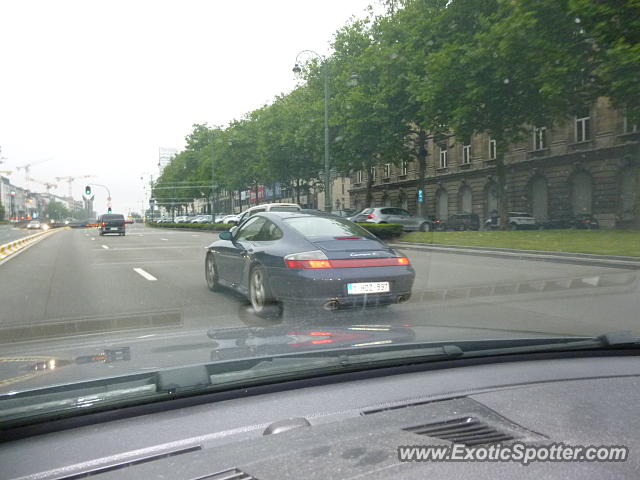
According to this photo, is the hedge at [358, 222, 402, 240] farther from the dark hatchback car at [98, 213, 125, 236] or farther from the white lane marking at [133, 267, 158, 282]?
the dark hatchback car at [98, 213, 125, 236]

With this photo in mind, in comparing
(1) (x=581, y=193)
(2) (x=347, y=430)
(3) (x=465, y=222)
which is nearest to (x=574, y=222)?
(1) (x=581, y=193)

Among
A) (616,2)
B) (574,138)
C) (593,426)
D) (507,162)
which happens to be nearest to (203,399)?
(593,426)

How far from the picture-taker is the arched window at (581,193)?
3503 cm

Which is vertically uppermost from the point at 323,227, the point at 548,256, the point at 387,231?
the point at 323,227

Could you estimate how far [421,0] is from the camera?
104ft

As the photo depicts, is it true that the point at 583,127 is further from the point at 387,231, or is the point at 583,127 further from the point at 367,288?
the point at 367,288

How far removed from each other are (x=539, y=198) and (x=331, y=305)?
118 ft

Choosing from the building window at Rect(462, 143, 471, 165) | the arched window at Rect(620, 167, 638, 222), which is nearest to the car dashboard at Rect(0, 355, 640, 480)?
the arched window at Rect(620, 167, 638, 222)

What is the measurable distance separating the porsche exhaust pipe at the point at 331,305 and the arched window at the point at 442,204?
42387 millimetres

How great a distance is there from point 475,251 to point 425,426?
58.6 ft

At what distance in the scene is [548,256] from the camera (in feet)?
53.0

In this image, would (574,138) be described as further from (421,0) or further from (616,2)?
(616,2)

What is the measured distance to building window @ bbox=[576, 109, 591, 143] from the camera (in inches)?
1368

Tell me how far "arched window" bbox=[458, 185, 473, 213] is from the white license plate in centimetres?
4009
